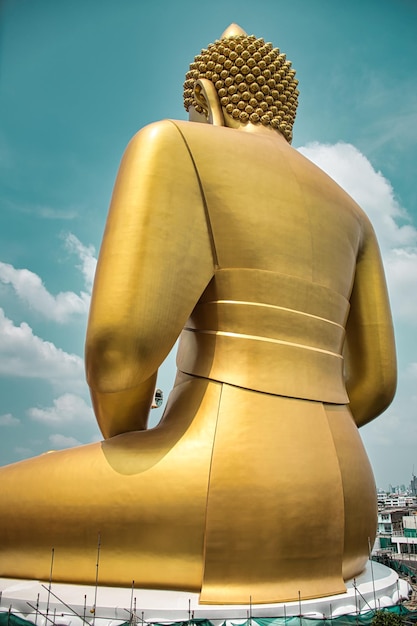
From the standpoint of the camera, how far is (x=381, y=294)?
7.55 m

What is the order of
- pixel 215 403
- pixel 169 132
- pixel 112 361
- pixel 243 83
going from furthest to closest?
pixel 243 83 → pixel 169 132 → pixel 215 403 → pixel 112 361

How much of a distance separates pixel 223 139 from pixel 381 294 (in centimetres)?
309

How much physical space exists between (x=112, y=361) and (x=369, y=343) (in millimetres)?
3803

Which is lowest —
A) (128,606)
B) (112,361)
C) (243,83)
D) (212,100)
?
(128,606)

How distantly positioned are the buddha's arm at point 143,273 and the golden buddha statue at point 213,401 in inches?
0.7

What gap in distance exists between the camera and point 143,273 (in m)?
5.39

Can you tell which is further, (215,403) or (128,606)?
(215,403)

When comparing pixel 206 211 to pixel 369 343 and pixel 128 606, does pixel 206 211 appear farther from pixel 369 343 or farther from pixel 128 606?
pixel 128 606

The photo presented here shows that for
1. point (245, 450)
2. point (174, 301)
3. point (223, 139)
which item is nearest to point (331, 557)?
point (245, 450)

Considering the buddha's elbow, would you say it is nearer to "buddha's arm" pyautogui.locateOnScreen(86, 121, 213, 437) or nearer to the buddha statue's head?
"buddha's arm" pyautogui.locateOnScreen(86, 121, 213, 437)

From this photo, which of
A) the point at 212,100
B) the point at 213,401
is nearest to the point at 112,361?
the point at 213,401

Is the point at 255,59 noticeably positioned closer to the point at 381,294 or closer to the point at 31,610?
the point at 381,294

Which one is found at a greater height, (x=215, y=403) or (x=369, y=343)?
(x=369, y=343)

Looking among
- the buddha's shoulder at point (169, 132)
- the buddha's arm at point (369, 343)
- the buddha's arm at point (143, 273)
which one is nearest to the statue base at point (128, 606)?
the buddha's arm at point (143, 273)
